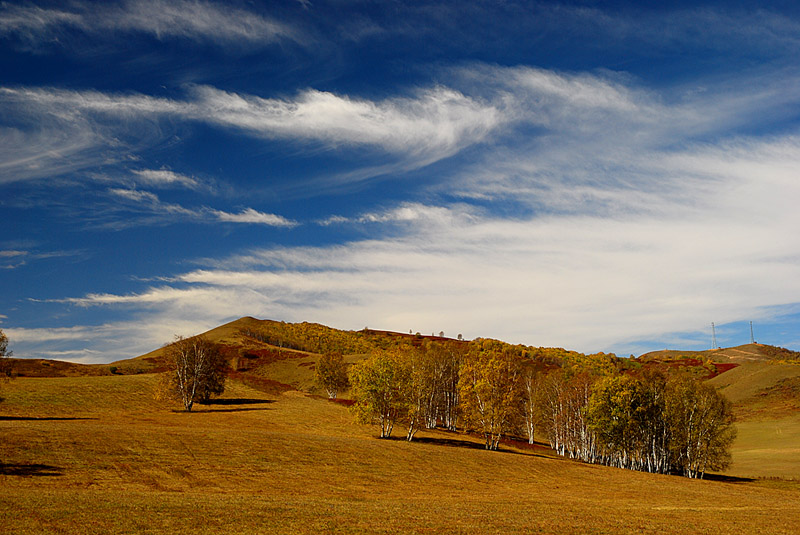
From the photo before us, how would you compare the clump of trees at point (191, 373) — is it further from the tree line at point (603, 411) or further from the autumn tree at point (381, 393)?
the autumn tree at point (381, 393)

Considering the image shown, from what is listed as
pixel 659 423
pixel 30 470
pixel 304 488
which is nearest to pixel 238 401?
pixel 30 470

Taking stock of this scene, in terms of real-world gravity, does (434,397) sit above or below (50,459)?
above

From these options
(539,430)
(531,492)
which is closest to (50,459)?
(531,492)

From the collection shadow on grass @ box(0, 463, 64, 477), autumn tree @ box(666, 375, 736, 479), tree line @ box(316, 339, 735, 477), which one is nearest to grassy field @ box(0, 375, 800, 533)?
shadow on grass @ box(0, 463, 64, 477)

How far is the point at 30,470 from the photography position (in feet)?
133

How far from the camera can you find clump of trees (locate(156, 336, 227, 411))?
98756 mm

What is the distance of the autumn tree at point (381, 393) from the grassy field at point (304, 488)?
3.79m

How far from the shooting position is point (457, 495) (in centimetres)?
4478

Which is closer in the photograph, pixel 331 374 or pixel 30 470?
pixel 30 470

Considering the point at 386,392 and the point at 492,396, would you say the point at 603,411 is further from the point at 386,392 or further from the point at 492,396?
the point at 386,392

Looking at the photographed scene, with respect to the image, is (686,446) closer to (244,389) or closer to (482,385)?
(482,385)

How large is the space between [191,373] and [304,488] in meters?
64.6

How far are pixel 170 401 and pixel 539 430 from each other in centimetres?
7484

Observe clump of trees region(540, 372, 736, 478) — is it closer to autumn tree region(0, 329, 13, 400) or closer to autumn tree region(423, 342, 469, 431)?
autumn tree region(423, 342, 469, 431)
